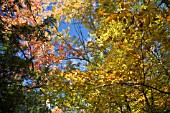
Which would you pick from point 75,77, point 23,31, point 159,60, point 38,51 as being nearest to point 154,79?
point 159,60

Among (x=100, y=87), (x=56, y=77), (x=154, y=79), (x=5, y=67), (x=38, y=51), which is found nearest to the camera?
(x=100, y=87)

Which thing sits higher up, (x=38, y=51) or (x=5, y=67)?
(x=38, y=51)

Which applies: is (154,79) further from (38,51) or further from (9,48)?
(38,51)

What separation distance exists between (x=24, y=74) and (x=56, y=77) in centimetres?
540

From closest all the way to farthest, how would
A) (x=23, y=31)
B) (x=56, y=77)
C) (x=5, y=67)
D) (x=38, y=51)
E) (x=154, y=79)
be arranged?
(x=56, y=77) < (x=154, y=79) < (x=5, y=67) < (x=23, y=31) < (x=38, y=51)

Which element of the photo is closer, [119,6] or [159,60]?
[119,6]

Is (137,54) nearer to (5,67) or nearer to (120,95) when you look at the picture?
(120,95)

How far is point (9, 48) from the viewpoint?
8.67 m

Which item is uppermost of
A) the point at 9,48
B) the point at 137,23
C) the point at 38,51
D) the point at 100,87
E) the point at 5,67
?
the point at 38,51

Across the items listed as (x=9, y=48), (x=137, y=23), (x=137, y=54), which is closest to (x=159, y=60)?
(x=137, y=54)

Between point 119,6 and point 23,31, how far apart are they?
24.3 feet

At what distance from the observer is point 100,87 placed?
4.05 metres

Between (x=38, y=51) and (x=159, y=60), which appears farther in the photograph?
(x=38, y=51)

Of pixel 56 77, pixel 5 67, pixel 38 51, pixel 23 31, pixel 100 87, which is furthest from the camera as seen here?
pixel 38 51
